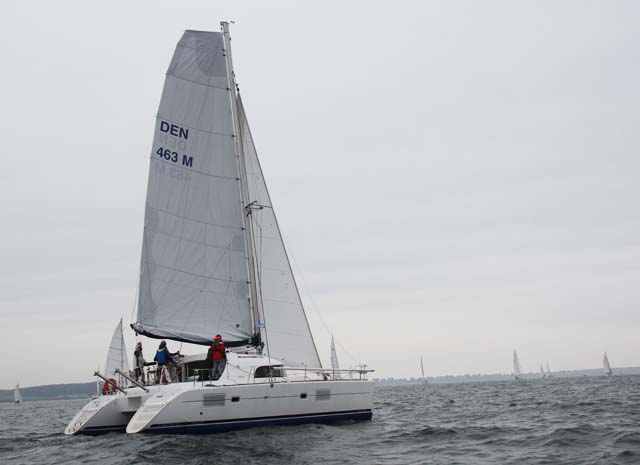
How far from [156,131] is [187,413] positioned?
30.9 ft

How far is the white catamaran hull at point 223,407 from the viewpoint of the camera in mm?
17562

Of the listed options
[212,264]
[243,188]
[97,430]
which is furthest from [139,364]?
[243,188]

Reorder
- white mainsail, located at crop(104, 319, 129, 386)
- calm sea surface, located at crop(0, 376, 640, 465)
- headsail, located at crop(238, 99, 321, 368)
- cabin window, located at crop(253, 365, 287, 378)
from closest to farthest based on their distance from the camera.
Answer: calm sea surface, located at crop(0, 376, 640, 465), cabin window, located at crop(253, 365, 287, 378), headsail, located at crop(238, 99, 321, 368), white mainsail, located at crop(104, 319, 129, 386)

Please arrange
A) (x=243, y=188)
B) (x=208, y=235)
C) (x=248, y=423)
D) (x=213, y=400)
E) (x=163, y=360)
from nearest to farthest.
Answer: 1. (x=213, y=400)
2. (x=248, y=423)
3. (x=163, y=360)
4. (x=208, y=235)
5. (x=243, y=188)

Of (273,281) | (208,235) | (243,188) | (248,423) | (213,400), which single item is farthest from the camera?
(273,281)

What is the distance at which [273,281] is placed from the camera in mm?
22953

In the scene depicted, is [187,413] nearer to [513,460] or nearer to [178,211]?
[178,211]

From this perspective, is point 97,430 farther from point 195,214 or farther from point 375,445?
point 375,445

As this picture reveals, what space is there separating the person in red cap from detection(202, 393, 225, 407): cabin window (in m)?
1.16

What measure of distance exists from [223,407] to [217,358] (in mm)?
1717

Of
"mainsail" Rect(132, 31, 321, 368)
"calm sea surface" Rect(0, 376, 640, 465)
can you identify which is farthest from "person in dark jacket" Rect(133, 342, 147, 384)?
"calm sea surface" Rect(0, 376, 640, 465)

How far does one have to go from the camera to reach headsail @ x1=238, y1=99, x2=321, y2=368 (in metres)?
22.4

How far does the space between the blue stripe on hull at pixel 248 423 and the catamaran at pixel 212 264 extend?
0.22ft

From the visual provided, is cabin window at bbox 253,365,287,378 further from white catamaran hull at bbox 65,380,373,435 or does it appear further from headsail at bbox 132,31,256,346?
headsail at bbox 132,31,256,346
